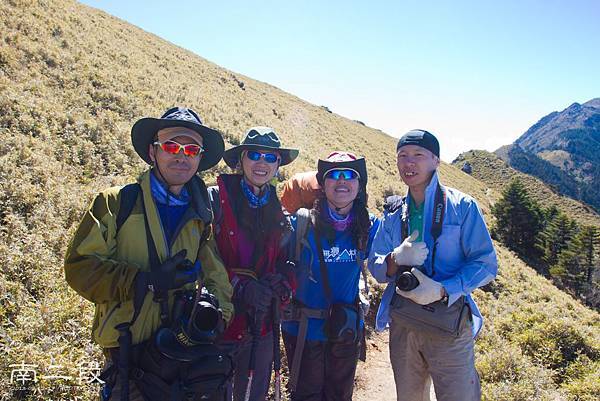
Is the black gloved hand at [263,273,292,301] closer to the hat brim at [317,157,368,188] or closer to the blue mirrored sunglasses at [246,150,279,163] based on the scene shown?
the blue mirrored sunglasses at [246,150,279,163]

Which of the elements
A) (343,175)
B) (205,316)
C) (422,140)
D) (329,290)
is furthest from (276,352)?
(422,140)

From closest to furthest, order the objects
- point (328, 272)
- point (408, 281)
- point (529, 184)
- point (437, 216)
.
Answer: point (408, 281) → point (437, 216) → point (328, 272) → point (529, 184)

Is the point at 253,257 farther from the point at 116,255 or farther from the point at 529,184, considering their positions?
the point at 529,184

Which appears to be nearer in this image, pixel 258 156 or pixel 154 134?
pixel 154 134

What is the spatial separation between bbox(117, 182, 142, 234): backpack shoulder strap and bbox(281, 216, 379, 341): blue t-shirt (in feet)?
5.33

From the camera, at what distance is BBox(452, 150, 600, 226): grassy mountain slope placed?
9025 cm

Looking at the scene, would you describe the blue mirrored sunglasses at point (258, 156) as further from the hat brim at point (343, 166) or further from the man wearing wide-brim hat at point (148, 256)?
the man wearing wide-brim hat at point (148, 256)

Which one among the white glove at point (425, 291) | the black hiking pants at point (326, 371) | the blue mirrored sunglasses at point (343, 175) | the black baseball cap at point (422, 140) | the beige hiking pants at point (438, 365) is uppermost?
the black baseball cap at point (422, 140)

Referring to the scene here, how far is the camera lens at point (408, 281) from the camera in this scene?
311cm

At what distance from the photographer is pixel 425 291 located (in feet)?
10.1

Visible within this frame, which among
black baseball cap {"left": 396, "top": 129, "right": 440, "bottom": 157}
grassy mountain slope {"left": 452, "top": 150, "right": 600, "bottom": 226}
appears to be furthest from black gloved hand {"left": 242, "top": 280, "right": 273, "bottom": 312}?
grassy mountain slope {"left": 452, "top": 150, "right": 600, "bottom": 226}

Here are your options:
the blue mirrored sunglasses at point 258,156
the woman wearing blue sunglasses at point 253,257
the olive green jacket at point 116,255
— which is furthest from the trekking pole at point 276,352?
the blue mirrored sunglasses at point 258,156

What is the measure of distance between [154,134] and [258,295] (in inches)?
62.2

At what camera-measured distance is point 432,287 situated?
3062mm
